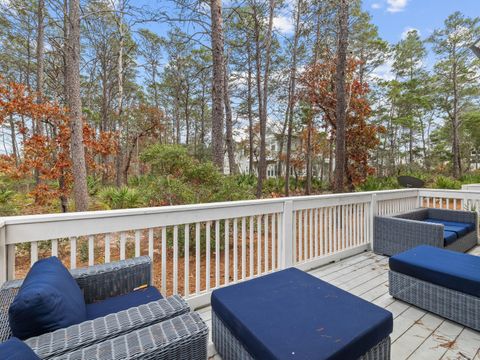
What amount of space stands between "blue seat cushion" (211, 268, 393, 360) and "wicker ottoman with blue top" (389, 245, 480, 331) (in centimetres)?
111

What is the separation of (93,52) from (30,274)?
49.0 ft

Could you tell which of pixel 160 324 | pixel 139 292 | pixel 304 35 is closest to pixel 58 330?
pixel 160 324

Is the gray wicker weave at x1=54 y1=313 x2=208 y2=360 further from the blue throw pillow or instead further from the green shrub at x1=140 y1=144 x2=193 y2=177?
the green shrub at x1=140 y1=144 x2=193 y2=177

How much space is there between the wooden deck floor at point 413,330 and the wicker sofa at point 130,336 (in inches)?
32.5

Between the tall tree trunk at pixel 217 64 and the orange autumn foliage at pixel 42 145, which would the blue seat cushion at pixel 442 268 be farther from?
the orange autumn foliage at pixel 42 145

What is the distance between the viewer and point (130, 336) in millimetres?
1048

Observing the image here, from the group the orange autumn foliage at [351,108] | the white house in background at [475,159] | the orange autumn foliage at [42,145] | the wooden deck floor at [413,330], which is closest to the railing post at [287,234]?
the wooden deck floor at [413,330]

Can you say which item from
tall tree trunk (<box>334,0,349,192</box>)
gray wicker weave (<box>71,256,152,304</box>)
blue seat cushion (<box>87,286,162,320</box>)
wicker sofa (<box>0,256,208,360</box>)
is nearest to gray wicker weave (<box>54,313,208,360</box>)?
wicker sofa (<box>0,256,208,360</box>)

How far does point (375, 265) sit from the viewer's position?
3.43 meters

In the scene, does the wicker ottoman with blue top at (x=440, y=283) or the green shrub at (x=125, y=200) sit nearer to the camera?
the wicker ottoman with blue top at (x=440, y=283)

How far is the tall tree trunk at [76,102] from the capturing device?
5863mm

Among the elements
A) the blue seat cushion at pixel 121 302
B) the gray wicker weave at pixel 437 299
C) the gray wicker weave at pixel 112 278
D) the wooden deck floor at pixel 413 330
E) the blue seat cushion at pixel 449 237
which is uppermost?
the gray wicker weave at pixel 112 278

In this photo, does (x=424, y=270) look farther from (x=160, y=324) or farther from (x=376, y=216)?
(x=160, y=324)

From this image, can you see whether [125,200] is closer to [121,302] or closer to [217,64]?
[217,64]
